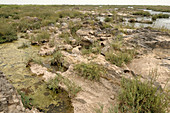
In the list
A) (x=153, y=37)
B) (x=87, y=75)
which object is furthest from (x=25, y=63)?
(x=153, y=37)

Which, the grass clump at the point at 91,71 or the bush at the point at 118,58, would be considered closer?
the grass clump at the point at 91,71

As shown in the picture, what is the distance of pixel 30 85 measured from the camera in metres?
4.25

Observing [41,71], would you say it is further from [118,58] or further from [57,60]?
[118,58]

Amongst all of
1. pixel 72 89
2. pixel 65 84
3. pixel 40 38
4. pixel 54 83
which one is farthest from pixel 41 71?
pixel 40 38

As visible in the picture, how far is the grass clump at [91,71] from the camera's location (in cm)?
424

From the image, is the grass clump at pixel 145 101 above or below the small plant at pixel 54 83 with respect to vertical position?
above

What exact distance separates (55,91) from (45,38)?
18.7 feet

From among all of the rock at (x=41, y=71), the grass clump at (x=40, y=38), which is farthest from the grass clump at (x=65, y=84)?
the grass clump at (x=40, y=38)

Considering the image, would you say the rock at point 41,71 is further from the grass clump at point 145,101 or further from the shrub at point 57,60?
the grass clump at point 145,101

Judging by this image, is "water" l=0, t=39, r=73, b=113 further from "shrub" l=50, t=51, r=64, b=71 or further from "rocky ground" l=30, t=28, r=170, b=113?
"shrub" l=50, t=51, r=64, b=71

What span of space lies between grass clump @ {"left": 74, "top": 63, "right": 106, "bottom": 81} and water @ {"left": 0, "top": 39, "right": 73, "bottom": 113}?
925 mm

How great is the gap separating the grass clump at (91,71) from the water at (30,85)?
93 centimetres

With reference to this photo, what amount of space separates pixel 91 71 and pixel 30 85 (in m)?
2.11

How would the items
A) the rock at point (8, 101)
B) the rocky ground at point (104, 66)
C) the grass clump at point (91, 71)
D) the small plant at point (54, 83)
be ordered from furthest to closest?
the grass clump at point (91, 71) < the small plant at point (54, 83) < the rocky ground at point (104, 66) < the rock at point (8, 101)
